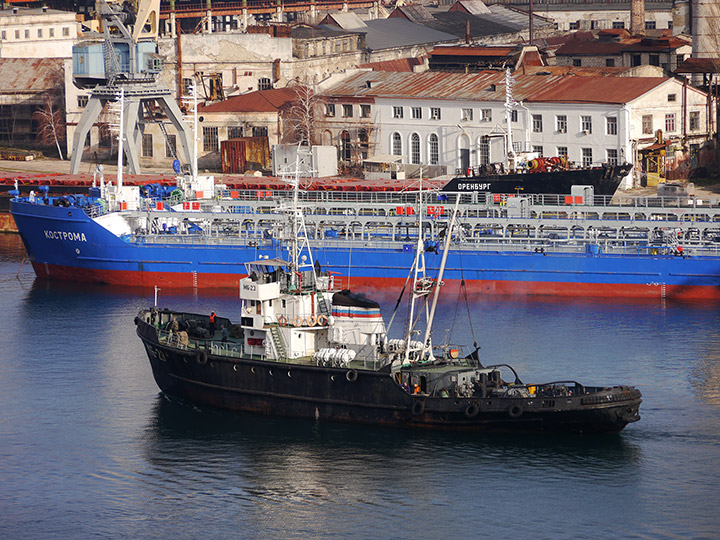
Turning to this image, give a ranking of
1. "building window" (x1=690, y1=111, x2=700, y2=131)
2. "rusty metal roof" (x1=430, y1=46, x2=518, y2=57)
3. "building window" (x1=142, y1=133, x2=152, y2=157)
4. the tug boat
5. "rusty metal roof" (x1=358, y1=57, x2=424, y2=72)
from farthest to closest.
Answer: "rusty metal roof" (x1=358, y1=57, x2=424, y2=72) → "rusty metal roof" (x1=430, y1=46, x2=518, y2=57) → "building window" (x1=142, y1=133, x2=152, y2=157) → "building window" (x1=690, y1=111, x2=700, y2=131) → the tug boat

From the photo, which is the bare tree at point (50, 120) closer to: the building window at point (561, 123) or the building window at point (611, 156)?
the building window at point (561, 123)

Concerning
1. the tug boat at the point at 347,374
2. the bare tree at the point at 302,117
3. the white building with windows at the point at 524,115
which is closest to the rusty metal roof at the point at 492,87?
the white building with windows at the point at 524,115

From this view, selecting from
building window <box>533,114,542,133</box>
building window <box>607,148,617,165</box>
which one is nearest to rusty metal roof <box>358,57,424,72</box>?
building window <box>533,114,542,133</box>

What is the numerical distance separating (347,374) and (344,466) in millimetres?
3024

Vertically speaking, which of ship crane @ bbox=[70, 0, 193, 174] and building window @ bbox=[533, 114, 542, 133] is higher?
ship crane @ bbox=[70, 0, 193, 174]

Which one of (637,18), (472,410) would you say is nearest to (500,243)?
(472,410)

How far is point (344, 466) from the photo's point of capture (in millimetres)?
39281

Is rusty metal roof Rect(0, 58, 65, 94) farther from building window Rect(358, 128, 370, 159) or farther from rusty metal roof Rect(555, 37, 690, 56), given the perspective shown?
rusty metal roof Rect(555, 37, 690, 56)

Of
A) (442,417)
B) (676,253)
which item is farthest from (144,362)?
(676,253)

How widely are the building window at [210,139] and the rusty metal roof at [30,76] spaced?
17075mm

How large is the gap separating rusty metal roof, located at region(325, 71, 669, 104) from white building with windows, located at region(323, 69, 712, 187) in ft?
0.24

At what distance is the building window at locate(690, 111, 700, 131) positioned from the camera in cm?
9225

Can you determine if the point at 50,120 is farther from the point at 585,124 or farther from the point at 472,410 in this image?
the point at 472,410

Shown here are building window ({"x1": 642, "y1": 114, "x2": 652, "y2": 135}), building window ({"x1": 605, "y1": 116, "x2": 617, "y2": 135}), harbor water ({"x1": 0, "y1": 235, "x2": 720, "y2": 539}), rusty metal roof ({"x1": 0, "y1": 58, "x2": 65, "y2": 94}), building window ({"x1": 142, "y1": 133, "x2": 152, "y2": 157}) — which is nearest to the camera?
harbor water ({"x1": 0, "y1": 235, "x2": 720, "y2": 539})
